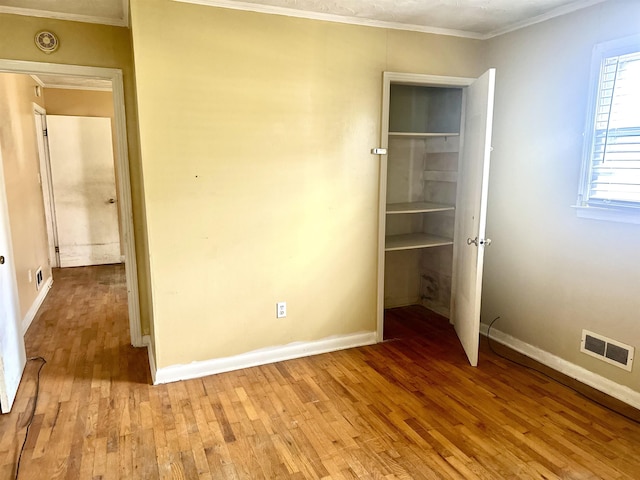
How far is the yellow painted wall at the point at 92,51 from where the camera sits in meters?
2.87

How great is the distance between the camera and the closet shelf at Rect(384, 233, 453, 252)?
366 centimetres

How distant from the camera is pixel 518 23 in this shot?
3174 millimetres

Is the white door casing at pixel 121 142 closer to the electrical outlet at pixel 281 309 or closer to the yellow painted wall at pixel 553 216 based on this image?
the electrical outlet at pixel 281 309

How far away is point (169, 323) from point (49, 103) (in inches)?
188

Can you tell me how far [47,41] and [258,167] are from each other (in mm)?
1642

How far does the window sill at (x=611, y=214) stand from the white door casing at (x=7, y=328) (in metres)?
3.60

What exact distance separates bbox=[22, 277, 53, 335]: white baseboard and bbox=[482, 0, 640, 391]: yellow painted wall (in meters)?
3.95

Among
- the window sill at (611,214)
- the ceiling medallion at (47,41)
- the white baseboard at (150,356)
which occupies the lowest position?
the white baseboard at (150,356)

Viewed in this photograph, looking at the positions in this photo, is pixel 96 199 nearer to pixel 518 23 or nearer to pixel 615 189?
pixel 518 23

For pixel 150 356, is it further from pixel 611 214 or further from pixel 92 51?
pixel 611 214

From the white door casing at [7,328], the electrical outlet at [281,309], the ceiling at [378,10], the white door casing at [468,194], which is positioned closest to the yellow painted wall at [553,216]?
the ceiling at [378,10]

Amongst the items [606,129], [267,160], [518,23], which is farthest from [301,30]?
[606,129]

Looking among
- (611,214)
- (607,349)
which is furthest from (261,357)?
(611,214)

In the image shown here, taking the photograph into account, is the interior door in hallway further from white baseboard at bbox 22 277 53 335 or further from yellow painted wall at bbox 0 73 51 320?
white baseboard at bbox 22 277 53 335
